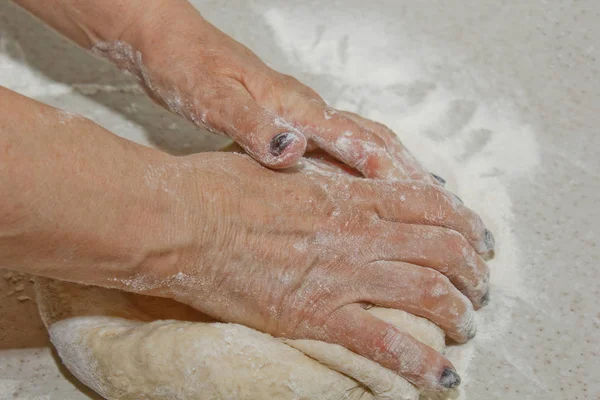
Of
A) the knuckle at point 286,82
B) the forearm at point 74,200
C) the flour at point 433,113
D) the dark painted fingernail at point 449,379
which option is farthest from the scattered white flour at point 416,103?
the forearm at point 74,200

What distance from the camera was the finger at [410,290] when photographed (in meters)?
1.17

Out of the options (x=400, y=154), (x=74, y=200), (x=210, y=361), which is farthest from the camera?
(x=400, y=154)

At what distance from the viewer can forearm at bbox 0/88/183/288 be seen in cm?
92

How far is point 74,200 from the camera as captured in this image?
0.96m

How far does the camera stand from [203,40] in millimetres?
1346

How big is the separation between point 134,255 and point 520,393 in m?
0.73

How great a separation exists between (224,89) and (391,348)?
56 centimetres

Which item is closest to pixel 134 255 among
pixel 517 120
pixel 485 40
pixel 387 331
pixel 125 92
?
pixel 387 331

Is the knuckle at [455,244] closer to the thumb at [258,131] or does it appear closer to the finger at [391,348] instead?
the finger at [391,348]

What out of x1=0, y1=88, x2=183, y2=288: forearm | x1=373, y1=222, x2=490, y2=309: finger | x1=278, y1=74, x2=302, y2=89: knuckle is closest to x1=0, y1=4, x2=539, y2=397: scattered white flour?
x1=373, y1=222, x2=490, y2=309: finger

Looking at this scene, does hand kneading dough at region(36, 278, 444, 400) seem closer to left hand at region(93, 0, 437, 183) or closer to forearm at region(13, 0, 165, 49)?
left hand at region(93, 0, 437, 183)

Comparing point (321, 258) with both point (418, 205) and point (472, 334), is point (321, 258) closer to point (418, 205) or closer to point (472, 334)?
point (418, 205)

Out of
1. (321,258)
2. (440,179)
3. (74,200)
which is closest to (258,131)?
(321,258)

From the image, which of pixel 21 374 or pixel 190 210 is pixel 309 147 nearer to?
pixel 190 210
